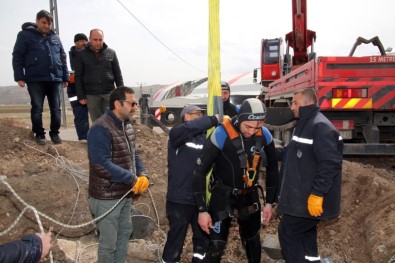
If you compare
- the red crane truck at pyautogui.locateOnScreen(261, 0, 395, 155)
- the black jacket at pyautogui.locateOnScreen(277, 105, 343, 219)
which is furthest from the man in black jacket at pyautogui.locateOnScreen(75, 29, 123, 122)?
the black jacket at pyautogui.locateOnScreen(277, 105, 343, 219)

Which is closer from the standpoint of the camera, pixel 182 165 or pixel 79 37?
pixel 182 165

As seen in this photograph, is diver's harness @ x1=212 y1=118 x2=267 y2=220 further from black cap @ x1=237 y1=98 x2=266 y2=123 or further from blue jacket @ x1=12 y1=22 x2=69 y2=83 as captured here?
blue jacket @ x1=12 y1=22 x2=69 y2=83

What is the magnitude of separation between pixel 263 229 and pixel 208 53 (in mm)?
2882

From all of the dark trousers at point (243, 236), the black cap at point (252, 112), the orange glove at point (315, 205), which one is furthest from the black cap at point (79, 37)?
the orange glove at point (315, 205)

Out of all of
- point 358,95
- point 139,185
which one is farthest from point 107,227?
point 358,95

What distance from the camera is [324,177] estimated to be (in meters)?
2.94

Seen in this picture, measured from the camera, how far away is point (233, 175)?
321cm

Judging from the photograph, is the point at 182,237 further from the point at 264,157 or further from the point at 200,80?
the point at 200,80

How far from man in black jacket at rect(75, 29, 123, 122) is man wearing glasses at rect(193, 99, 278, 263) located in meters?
3.22

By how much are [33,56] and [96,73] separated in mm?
946

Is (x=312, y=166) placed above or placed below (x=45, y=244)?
above

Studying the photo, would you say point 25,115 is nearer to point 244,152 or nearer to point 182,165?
Result: point 182,165

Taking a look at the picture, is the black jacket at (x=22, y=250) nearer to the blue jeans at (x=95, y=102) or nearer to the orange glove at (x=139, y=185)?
the orange glove at (x=139, y=185)

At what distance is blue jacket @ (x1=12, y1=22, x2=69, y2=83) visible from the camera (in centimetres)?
532
